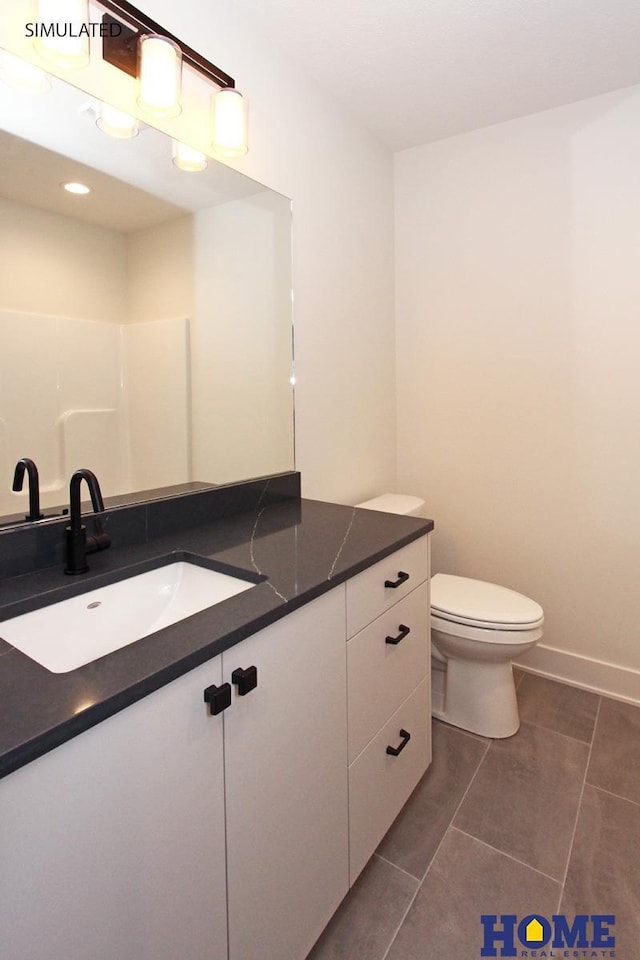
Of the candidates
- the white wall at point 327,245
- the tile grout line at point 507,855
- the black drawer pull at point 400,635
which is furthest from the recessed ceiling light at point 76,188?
the tile grout line at point 507,855

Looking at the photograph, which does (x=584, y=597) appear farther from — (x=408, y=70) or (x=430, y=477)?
(x=408, y=70)

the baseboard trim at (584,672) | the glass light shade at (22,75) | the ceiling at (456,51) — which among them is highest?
the ceiling at (456,51)

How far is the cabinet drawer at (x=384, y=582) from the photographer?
110 centimetres

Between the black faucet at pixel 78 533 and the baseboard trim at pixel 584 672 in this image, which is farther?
the baseboard trim at pixel 584 672

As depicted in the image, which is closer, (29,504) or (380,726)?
(29,504)

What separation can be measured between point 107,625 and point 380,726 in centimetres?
72

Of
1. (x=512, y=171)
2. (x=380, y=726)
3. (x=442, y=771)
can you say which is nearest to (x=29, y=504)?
(x=380, y=726)

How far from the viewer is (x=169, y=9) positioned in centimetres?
126

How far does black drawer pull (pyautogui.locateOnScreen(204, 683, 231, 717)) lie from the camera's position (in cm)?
73

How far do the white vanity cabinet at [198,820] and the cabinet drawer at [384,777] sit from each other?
63 millimetres

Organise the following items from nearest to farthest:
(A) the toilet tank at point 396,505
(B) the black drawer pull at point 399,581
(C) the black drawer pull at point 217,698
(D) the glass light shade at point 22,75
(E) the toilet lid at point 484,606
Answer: (C) the black drawer pull at point 217,698 → (D) the glass light shade at point 22,75 → (B) the black drawer pull at point 399,581 → (E) the toilet lid at point 484,606 → (A) the toilet tank at point 396,505

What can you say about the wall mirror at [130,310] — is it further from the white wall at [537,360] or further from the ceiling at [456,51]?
the white wall at [537,360]

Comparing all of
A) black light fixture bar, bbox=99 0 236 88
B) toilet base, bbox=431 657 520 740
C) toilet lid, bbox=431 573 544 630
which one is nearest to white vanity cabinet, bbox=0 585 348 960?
toilet lid, bbox=431 573 544 630

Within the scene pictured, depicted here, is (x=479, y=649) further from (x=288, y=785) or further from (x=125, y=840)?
(x=125, y=840)
